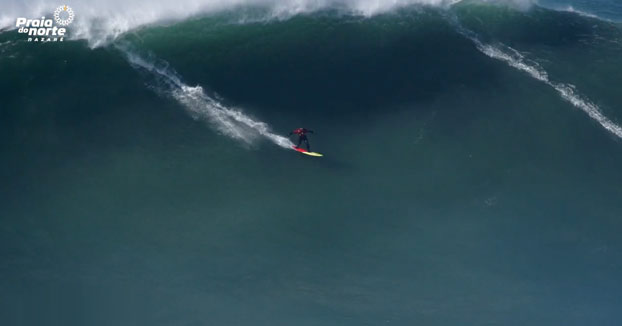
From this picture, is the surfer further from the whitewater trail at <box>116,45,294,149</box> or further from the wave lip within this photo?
the wave lip

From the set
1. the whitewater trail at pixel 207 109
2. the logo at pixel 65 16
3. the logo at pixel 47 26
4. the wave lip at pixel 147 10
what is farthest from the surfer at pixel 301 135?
the logo at pixel 65 16

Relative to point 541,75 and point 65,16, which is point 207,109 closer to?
point 65,16

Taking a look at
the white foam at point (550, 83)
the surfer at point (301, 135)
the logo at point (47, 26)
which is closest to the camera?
the surfer at point (301, 135)

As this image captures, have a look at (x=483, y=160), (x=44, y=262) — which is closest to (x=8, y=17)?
(x=44, y=262)

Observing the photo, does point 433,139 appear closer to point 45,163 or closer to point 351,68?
point 351,68

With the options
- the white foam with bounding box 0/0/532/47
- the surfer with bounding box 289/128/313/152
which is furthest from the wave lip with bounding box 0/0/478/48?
the surfer with bounding box 289/128/313/152

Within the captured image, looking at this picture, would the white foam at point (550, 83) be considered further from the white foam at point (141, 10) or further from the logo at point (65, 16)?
the logo at point (65, 16)
